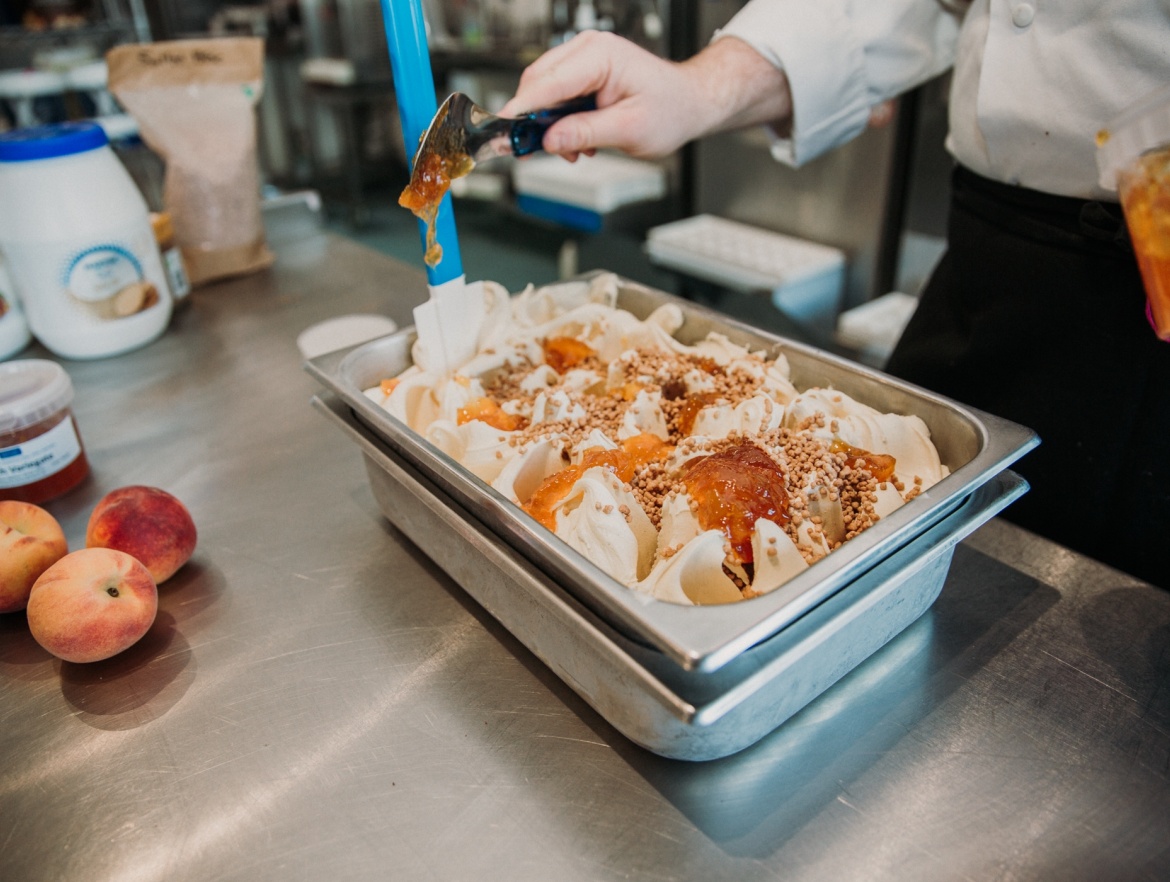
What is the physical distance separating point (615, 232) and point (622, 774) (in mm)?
2948

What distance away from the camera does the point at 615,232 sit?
3354mm

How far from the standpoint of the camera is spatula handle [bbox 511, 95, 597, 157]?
1009mm

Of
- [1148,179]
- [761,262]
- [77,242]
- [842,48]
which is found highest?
[842,48]

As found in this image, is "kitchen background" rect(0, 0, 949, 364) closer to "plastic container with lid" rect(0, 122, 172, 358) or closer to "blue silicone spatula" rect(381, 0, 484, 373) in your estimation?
"plastic container with lid" rect(0, 122, 172, 358)

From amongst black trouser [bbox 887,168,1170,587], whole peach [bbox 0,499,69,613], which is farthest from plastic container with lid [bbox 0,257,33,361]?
black trouser [bbox 887,168,1170,587]

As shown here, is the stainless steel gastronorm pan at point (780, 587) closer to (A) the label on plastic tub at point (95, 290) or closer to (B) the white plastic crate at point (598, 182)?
(A) the label on plastic tub at point (95, 290)

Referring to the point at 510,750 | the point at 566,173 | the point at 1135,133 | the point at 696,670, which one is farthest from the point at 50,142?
the point at 566,173

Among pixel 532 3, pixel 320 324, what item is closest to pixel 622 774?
pixel 320 324

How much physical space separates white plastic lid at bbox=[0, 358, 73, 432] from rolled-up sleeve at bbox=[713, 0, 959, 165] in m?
1.09

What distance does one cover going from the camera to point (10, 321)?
1.46 m

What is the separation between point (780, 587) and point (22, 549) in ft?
2.58

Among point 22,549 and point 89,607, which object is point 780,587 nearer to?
point 89,607

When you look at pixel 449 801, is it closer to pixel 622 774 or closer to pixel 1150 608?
pixel 622 774

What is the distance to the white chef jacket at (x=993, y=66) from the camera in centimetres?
88
